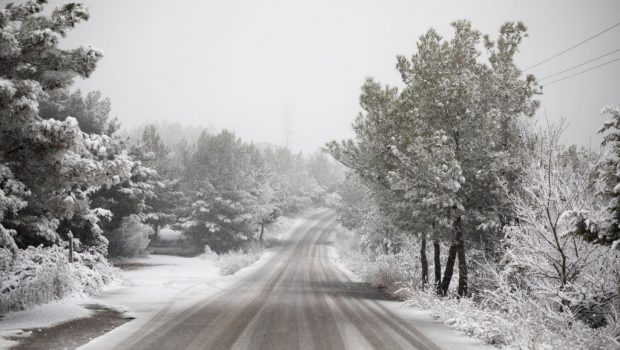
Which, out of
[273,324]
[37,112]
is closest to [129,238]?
[273,324]

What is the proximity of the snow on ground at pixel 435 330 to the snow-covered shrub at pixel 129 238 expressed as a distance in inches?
936

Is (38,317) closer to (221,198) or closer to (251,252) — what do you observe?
(221,198)

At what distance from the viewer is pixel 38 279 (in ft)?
40.8

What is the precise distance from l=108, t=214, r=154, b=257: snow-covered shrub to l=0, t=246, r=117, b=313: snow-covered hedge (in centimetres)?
1712

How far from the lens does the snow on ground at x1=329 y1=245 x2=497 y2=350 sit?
9188mm

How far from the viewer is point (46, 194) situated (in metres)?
11.0

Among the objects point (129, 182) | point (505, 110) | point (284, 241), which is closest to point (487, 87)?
point (505, 110)

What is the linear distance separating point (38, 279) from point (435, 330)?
11725 millimetres

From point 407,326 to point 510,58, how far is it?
11.9 metres

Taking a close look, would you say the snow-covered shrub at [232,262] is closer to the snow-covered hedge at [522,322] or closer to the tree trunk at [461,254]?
the snow-covered hedge at [522,322]

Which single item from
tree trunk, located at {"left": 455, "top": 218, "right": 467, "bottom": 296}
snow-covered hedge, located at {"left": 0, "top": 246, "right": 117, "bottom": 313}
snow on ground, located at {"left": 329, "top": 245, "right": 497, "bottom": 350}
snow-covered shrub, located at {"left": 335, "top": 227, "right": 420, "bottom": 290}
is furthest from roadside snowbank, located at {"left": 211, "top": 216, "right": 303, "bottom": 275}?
tree trunk, located at {"left": 455, "top": 218, "right": 467, "bottom": 296}

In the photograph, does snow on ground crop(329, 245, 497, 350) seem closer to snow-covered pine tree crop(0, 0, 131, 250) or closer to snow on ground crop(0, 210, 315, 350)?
snow on ground crop(0, 210, 315, 350)

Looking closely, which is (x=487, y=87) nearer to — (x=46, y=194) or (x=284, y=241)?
(x=46, y=194)

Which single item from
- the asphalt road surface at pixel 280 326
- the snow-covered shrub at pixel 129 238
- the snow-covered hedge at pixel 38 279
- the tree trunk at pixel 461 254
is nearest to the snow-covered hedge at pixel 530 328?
the asphalt road surface at pixel 280 326
